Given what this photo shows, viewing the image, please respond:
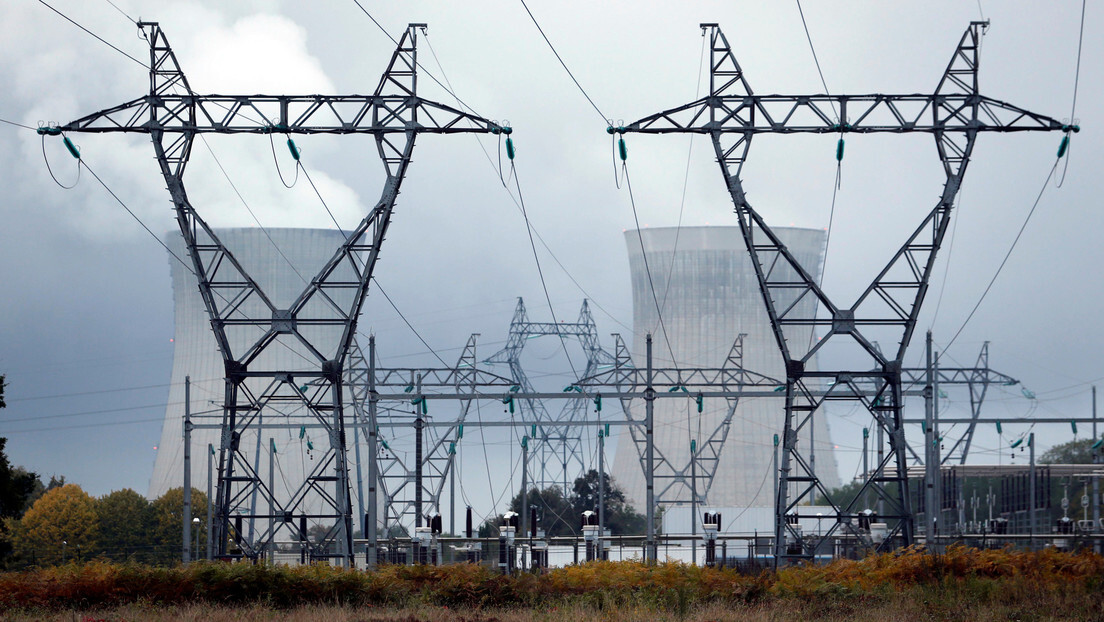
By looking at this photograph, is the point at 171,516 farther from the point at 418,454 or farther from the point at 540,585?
the point at 540,585

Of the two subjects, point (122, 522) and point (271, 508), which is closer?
point (271, 508)

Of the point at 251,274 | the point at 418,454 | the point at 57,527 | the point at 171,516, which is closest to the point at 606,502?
the point at 171,516

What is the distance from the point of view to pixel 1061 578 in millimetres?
21672

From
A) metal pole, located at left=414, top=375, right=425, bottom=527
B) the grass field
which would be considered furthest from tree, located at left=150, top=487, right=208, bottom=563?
the grass field

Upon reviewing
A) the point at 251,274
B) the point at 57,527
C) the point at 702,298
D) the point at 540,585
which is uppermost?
the point at 251,274

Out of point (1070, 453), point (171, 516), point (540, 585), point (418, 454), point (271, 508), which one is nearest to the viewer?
point (540, 585)

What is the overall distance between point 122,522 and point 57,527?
3.65 m

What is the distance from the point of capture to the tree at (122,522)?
76.4 meters

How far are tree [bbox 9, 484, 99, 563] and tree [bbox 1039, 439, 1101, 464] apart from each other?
6620 centimetres

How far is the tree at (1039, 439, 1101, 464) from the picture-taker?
98.2 meters

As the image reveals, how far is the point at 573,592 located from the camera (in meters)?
21.3

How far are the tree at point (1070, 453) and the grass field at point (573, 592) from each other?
8051 cm

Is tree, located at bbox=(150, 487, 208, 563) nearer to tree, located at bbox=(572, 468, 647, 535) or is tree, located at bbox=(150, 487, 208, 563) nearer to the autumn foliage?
tree, located at bbox=(572, 468, 647, 535)

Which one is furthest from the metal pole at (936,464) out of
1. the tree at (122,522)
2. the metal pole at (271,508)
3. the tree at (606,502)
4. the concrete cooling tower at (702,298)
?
the tree at (122,522)
